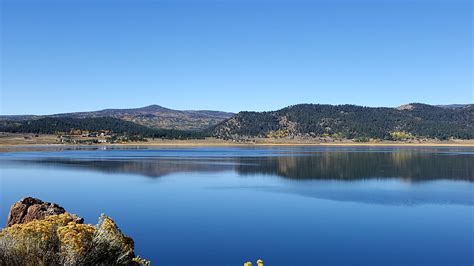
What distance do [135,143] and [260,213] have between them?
156376 millimetres

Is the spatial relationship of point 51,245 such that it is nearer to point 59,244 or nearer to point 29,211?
point 59,244

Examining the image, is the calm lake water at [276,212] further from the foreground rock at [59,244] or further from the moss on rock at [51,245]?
the moss on rock at [51,245]

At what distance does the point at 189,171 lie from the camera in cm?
6366

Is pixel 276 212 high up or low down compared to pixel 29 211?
down

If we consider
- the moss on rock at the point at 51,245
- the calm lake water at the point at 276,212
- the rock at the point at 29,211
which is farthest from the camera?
the calm lake water at the point at 276,212

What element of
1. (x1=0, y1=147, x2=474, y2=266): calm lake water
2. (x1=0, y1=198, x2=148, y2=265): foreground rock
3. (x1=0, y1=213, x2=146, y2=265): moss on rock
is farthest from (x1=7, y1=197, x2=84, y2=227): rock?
(x1=0, y1=147, x2=474, y2=266): calm lake water

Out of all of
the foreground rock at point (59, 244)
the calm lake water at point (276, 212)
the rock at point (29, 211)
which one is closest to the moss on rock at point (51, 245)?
the foreground rock at point (59, 244)

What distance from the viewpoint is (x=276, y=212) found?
32.2 m

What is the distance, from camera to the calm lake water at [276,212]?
2152 centimetres

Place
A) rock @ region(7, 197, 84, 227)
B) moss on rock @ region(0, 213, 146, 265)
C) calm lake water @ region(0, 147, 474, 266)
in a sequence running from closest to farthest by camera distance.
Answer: moss on rock @ region(0, 213, 146, 265) < rock @ region(7, 197, 84, 227) < calm lake water @ region(0, 147, 474, 266)

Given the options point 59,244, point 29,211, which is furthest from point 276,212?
point 59,244

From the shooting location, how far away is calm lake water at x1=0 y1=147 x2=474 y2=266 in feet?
70.6

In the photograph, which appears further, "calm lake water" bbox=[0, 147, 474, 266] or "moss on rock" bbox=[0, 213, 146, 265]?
"calm lake water" bbox=[0, 147, 474, 266]

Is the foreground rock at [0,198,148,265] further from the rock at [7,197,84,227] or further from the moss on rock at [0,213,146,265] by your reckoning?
the rock at [7,197,84,227]
